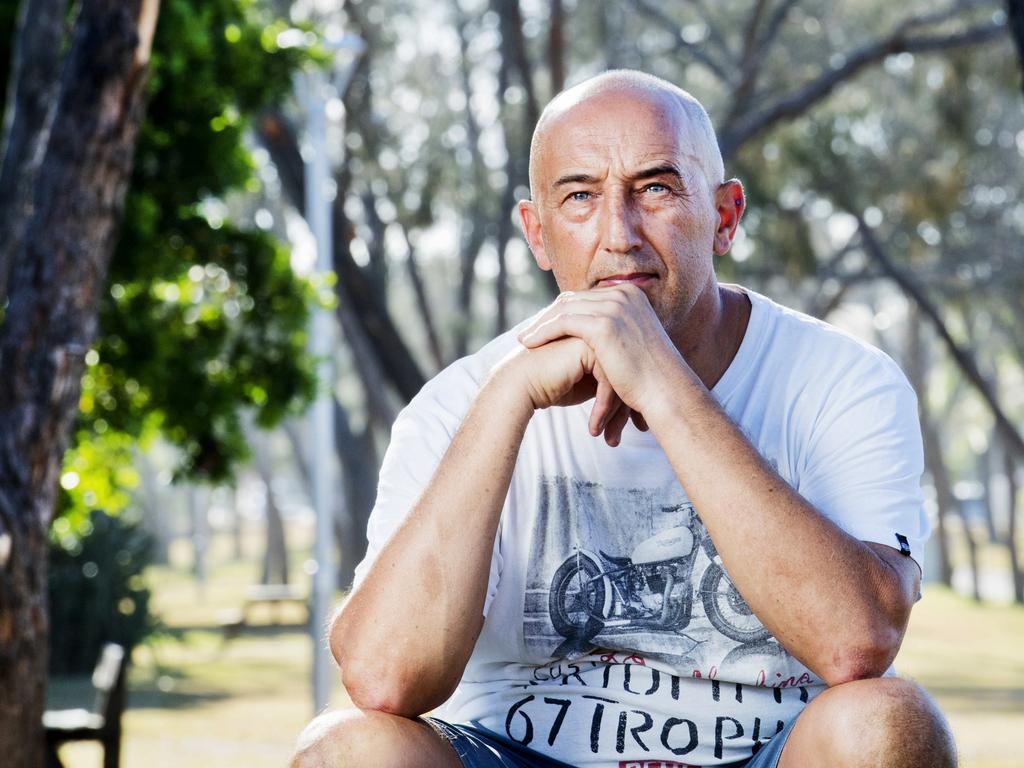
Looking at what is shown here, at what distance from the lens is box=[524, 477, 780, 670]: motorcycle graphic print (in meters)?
2.61

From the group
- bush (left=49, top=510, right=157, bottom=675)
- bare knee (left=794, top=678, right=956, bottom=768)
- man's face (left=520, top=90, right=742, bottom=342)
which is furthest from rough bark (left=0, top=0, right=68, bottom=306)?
bush (left=49, top=510, right=157, bottom=675)

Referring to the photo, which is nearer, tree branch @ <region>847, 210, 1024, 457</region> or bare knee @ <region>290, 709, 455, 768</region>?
bare knee @ <region>290, 709, 455, 768</region>

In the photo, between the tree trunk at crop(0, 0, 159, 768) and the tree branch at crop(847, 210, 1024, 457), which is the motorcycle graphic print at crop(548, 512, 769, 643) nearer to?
the tree trunk at crop(0, 0, 159, 768)

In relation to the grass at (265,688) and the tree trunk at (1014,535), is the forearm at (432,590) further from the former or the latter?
the tree trunk at (1014,535)

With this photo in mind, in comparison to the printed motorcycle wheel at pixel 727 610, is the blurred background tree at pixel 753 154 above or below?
above

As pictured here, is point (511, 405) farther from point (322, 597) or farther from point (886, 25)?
point (886, 25)

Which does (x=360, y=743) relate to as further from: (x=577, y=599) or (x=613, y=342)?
(x=613, y=342)

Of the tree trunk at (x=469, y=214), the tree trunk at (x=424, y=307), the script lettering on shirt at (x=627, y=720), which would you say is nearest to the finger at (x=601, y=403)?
the script lettering on shirt at (x=627, y=720)

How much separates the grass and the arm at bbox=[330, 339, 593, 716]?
11.9 ft

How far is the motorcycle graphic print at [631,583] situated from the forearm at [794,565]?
181 mm

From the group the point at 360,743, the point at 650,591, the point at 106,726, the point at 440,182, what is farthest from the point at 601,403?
the point at 440,182

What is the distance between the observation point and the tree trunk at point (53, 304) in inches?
198

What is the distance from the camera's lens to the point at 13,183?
623 cm

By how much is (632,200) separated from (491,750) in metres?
1.02
